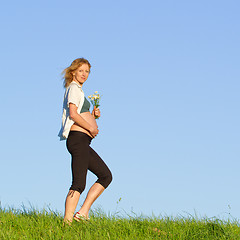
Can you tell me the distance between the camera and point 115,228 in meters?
6.60

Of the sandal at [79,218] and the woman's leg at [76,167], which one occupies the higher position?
the woman's leg at [76,167]

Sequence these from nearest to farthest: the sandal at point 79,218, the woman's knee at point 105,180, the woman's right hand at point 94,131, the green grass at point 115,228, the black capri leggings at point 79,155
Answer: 1. the green grass at point 115,228
2. the black capri leggings at point 79,155
3. the woman's right hand at point 94,131
4. the sandal at point 79,218
5. the woman's knee at point 105,180

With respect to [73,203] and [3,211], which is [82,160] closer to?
[73,203]

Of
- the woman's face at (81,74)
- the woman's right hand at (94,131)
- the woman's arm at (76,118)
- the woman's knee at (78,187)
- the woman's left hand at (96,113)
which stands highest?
the woman's face at (81,74)

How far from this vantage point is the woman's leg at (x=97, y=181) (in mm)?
7230

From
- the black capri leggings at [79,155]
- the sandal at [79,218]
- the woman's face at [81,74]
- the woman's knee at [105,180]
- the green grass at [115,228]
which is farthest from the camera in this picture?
the woman's knee at [105,180]

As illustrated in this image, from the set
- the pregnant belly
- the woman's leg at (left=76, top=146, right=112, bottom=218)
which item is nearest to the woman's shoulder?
the pregnant belly

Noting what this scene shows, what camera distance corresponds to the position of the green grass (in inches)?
248

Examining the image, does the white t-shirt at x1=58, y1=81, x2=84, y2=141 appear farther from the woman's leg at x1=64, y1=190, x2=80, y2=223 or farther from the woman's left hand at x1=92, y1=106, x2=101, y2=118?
the woman's leg at x1=64, y1=190, x2=80, y2=223

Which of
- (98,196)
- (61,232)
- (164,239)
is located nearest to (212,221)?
(164,239)

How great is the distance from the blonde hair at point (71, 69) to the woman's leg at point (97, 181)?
1.24m

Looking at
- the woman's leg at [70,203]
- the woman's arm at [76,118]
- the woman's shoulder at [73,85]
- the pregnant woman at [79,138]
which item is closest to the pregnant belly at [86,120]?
the pregnant woman at [79,138]

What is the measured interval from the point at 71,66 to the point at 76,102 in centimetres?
78

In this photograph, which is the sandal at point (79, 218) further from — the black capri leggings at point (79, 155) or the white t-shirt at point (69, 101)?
the white t-shirt at point (69, 101)
